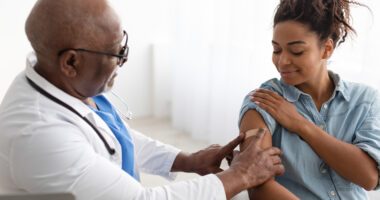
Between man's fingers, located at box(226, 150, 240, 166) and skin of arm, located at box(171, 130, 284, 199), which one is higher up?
skin of arm, located at box(171, 130, 284, 199)

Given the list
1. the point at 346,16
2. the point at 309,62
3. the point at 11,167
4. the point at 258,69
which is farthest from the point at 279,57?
the point at 258,69

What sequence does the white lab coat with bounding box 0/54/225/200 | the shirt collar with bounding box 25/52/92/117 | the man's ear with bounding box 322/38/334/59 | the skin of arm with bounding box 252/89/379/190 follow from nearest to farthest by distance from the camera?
the white lab coat with bounding box 0/54/225/200 < the shirt collar with bounding box 25/52/92/117 < the skin of arm with bounding box 252/89/379/190 < the man's ear with bounding box 322/38/334/59

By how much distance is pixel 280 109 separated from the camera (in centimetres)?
138

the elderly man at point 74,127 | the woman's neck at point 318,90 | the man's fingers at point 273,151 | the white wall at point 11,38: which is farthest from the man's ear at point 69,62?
the white wall at point 11,38

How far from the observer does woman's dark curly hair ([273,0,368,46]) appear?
4.50 ft

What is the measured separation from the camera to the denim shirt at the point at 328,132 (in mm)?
1372

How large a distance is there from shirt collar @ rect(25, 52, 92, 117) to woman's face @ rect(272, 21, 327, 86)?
0.61 m

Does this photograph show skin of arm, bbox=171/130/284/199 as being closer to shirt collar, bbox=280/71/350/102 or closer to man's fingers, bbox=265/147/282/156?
man's fingers, bbox=265/147/282/156

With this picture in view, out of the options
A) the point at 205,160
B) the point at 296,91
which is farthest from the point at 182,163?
the point at 296,91

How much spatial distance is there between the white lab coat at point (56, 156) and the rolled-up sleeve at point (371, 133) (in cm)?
47

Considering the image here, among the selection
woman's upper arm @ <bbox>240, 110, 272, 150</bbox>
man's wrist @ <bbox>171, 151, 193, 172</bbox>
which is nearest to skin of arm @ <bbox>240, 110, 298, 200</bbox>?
woman's upper arm @ <bbox>240, 110, 272, 150</bbox>

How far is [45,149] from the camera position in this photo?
1.09 meters

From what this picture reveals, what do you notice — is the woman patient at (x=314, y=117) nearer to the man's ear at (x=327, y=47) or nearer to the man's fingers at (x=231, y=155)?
the man's ear at (x=327, y=47)

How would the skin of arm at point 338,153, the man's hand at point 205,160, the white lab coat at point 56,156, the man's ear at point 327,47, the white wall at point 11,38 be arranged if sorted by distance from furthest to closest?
the white wall at point 11,38 → the man's hand at point 205,160 → the man's ear at point 327,47 → the skin of arm at point 338,153 → the white lab coat at point 56,156
